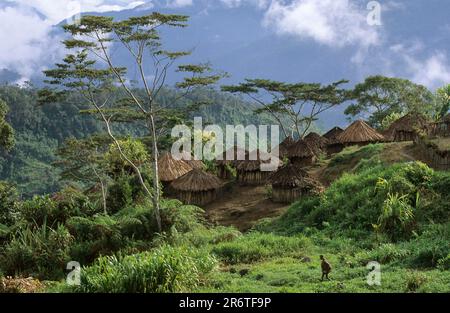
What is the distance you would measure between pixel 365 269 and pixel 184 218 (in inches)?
230

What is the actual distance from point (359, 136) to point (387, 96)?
698 inches

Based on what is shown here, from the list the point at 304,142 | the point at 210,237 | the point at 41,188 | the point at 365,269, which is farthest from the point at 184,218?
the point at 41,188

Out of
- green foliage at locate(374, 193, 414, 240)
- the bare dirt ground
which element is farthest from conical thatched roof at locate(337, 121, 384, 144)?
green foliage at locate(374, 193, 414, 240)

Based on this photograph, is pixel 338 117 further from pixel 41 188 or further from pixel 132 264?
pixel 132 264

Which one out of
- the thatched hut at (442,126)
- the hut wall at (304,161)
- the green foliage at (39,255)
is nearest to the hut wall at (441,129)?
the thatched hut at (442,126)

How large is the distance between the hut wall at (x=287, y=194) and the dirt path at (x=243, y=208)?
0.80 feet

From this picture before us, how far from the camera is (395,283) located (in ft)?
26.7

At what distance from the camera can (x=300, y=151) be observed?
24453 millimetres

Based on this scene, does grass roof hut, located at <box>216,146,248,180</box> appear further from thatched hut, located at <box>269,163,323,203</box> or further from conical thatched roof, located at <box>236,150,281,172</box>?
thatched hut, located at <box>269,163,323,203</box>

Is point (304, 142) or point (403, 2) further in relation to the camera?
point (403, 2)

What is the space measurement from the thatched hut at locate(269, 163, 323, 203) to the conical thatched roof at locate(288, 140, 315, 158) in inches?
204

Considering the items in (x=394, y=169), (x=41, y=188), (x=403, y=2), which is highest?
(x=403, y=2)

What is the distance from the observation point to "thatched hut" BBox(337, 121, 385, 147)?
981 inches
